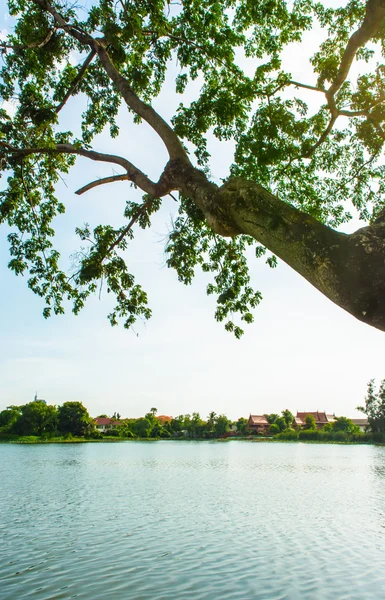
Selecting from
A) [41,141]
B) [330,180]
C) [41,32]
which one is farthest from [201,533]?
[41,32]

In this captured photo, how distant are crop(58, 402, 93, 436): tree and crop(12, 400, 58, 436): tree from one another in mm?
3166

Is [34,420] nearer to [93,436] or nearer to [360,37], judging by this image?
[93,436]

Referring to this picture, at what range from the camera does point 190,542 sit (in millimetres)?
12273

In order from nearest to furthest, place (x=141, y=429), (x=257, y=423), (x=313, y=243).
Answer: (x=313, y=243), (x=141, y=429), (x=257, y=423)

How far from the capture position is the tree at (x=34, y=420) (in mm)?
98438

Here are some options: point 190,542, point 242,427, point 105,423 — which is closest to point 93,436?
point 242,427

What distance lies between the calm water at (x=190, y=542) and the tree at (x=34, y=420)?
8063cm

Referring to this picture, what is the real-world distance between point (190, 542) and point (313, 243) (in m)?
11.1

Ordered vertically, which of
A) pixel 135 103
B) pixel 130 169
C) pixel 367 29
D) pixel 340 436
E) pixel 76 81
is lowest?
pixel 340 436

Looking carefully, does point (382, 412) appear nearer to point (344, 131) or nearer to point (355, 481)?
point (355, 481)

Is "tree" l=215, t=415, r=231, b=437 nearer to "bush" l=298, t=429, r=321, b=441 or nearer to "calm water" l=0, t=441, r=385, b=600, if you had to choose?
"bush" l=298, t=429, r=321, b=441

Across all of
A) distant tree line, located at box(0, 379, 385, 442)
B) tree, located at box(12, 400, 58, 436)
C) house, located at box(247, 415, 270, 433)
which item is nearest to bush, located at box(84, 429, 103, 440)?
distant tree line, located at box(0, 379, 385, 442)

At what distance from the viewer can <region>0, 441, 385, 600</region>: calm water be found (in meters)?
8.84

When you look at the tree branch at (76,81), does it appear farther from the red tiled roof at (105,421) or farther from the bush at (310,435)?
the red tiled roof at (105,421)
